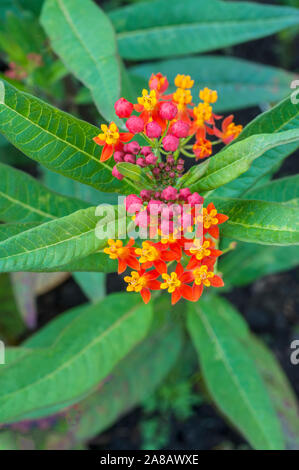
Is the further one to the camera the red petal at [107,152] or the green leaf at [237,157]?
the red petal at [107,152]

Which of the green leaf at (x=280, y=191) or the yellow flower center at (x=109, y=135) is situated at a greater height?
the green leaf at (x=280, y=191)

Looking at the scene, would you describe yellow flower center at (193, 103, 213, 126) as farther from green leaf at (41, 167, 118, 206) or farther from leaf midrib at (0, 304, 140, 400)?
green leaf at (41, 167, 118, 206)

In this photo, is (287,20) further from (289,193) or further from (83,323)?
(83,323)

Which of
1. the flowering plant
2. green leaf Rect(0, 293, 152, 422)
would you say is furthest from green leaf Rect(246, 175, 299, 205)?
green leaf Rect(0, 293, 152, 422)

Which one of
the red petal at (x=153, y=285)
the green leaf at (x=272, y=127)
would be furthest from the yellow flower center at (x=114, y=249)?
the green leaf at (x=272, y=127)

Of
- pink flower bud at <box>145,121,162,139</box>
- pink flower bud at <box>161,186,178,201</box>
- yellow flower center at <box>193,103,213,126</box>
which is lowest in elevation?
pink flower bud at <box>161,186,178,201</box>

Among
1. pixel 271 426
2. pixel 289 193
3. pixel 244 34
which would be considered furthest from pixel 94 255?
pixel 244 34

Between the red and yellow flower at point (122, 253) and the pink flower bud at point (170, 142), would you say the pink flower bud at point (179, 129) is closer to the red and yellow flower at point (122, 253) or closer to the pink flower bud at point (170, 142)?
the pink flower bud at point (170, 142)
